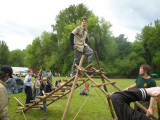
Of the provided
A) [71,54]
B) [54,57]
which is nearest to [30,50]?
[54,57]

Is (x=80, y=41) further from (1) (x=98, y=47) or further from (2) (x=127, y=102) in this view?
(1) (x=98, y=47)

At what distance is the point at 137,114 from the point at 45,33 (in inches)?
1652

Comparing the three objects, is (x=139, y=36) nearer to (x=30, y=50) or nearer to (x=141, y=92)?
(x=30, y=50)

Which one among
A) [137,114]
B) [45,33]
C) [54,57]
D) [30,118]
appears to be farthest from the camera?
[45,33]

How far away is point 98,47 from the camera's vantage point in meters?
33.4

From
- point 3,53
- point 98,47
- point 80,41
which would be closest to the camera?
point 80,41

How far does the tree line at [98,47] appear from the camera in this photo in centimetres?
3244

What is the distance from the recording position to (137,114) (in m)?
1.33

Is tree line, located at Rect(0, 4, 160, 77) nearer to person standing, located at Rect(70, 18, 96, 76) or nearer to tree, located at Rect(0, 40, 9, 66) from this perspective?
tree, located at Rect(0, 40, 9, 66)

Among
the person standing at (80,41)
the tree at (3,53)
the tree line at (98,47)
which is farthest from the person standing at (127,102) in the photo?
the tree at (3,53)


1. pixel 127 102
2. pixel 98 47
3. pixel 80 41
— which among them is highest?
pixel 98 47

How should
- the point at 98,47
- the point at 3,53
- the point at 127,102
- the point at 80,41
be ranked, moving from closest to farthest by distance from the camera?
the point at 127,102 → the point at 80,41 → the point at 98,47 → the point at 3,53

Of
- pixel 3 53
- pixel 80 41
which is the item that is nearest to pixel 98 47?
pixel 80 41

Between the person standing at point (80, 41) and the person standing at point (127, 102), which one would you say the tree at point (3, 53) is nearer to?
the person standing at point (80, 41)
